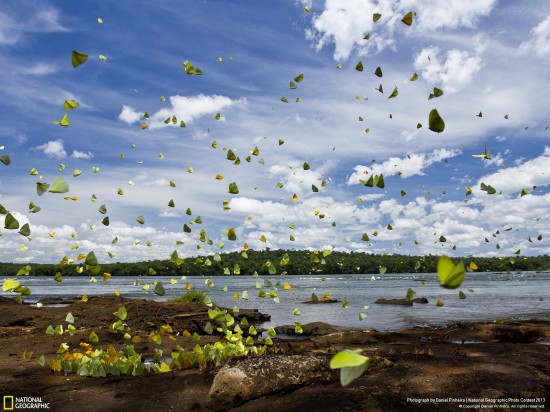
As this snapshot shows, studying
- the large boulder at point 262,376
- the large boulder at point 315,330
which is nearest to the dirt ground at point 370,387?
the large boulder at point 262,376

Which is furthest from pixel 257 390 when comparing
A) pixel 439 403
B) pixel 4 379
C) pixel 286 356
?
pixel 4 379

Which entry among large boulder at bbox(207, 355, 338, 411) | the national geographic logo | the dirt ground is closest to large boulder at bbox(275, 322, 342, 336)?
the dirt ground

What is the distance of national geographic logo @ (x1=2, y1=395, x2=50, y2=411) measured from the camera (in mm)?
6875

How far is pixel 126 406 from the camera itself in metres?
6.65

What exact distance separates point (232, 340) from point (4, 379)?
15.3 ft

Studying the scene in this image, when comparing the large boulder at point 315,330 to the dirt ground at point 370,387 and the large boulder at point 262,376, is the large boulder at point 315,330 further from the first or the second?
the large boulder at point 262,376

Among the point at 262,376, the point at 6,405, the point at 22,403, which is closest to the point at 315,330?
the point at 262,376

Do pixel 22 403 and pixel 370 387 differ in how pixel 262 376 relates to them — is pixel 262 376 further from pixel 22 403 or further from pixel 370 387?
pixel 22 403

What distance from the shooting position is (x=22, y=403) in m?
7.04

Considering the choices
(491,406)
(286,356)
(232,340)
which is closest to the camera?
(491,406)

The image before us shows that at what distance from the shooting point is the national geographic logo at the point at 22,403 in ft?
22.6

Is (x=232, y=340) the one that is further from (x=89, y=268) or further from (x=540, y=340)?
(x=540, y=340)

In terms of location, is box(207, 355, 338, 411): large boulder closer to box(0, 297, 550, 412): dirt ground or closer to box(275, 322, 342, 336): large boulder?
box(0, 297, 550, 412): dirt ground

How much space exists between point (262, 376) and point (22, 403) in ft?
13.1
